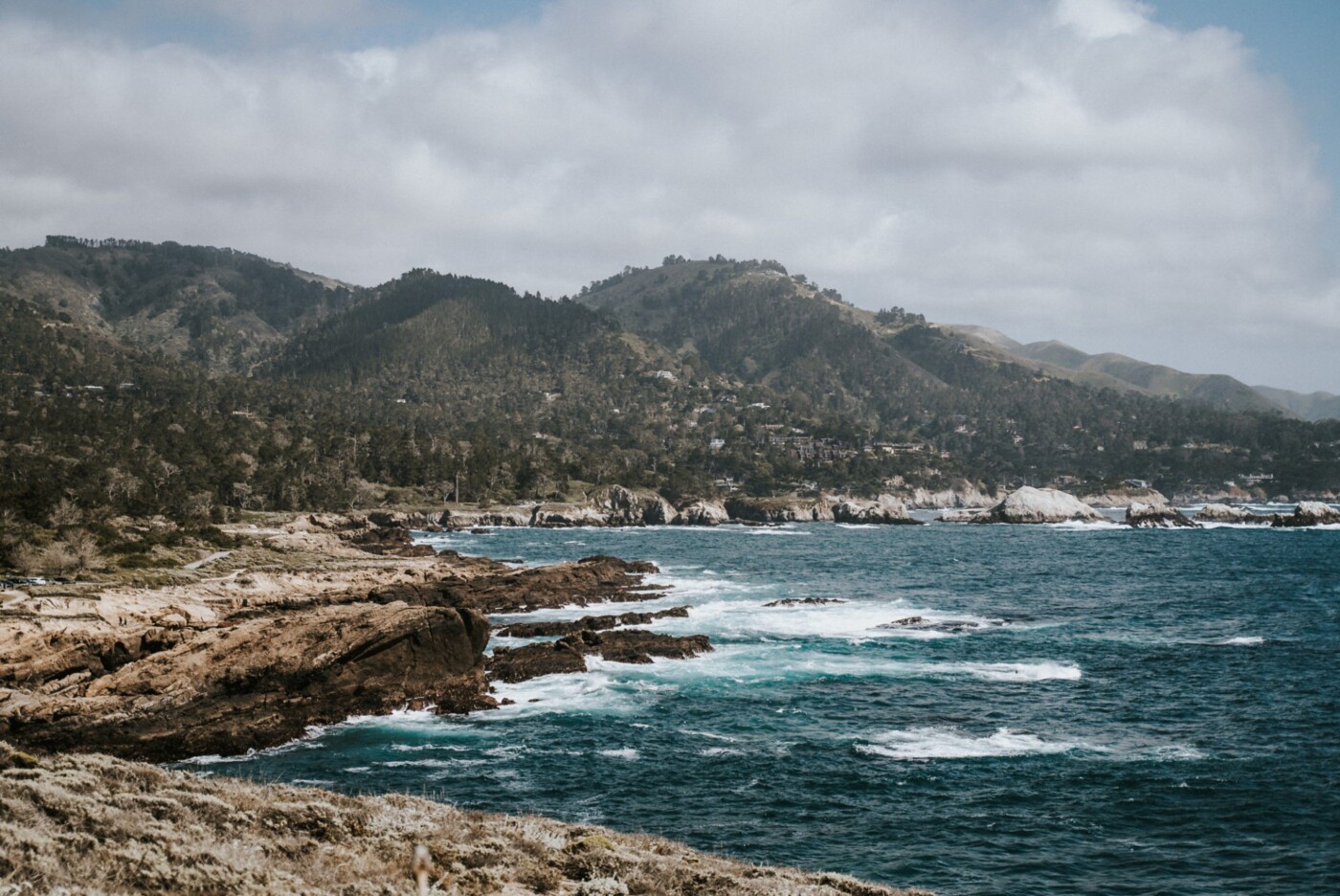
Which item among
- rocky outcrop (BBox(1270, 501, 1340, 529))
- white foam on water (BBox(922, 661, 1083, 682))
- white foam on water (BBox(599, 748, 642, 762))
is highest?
rocky outcrop (BBox(1270, 501, 1340, 529))

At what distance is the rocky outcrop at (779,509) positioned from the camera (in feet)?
602

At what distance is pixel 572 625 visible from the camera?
5569cm

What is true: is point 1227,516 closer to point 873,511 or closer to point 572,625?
point 873,511

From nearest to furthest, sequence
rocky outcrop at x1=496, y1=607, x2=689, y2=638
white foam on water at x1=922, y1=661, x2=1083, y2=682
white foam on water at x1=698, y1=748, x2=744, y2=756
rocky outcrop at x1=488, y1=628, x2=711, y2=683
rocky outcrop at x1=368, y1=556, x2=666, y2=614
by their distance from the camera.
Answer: white foam on water at x1=698, y1=748, x2=744, y2=756 < white foam on water at x1=922, y1=661, x2=1083, y2=682 < rocky outcrop at x1=488, y1=628, x2=711, y2=683 < rocky outcrop at x1=496, y1=607, x2=689, y2=638 < rocky outcrop at x1=368, y1=556, x2=666, y2=614

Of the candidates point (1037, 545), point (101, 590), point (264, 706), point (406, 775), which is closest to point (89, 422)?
point (101, 590)

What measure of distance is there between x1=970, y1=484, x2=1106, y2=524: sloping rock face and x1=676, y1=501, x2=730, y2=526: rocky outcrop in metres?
49.9

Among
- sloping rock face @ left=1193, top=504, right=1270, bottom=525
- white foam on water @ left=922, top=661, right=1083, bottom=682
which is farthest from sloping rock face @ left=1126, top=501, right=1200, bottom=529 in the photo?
white foam on water @ left=922, top=661, right=1083, bottom=682

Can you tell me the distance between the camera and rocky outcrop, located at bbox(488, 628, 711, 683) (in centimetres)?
4456

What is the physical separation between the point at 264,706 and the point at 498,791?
43.2 feet

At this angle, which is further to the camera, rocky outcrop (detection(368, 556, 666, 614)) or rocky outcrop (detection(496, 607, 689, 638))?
rocky outcrop (detection(368, 556, 666, 614))

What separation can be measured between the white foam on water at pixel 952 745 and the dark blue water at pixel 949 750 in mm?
131

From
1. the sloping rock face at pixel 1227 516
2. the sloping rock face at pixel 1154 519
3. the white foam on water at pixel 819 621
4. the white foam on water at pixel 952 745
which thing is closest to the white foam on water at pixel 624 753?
Answer: the white foam on water at pixel 952 745

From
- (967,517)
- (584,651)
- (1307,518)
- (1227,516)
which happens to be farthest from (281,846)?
(1227,516)

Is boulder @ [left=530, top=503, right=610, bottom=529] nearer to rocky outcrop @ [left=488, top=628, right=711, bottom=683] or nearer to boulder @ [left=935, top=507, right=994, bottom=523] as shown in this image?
boulder @ [left=935, top=507, right=994, bottom=523]
